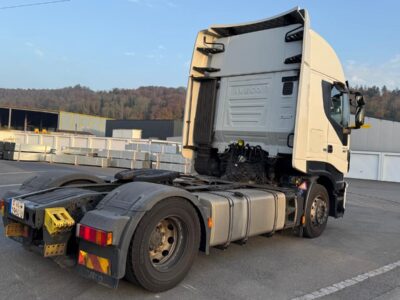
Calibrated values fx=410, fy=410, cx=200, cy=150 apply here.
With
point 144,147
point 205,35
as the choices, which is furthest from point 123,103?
point 205,35

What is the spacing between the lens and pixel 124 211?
410cm

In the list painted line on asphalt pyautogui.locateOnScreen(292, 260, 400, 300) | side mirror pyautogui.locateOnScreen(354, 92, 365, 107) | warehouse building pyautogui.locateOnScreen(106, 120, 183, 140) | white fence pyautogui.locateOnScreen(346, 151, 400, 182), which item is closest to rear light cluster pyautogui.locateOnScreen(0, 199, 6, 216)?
painted line on asphalt pyautogui.locateOnScreen(292, 260, 400, 300)

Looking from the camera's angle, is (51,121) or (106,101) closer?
(51,121)

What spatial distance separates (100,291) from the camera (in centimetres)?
A: 432

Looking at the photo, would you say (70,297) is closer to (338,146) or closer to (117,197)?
(117,197)

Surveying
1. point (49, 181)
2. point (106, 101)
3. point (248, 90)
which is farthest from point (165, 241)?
point (106, 101)

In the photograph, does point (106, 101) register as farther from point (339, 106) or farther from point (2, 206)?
point (2, 206)

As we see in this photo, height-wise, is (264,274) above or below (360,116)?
below

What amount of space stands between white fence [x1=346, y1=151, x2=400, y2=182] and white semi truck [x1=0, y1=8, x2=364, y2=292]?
61.1 feet

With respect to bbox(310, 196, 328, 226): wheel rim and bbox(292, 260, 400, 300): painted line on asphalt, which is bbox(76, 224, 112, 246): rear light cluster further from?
bbox(310, 196, 328, 226): wheel rim

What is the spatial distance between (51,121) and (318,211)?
249 feet

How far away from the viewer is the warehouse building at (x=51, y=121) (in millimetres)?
71875

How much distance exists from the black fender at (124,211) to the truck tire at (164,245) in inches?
4.1

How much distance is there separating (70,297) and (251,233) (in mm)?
2638
